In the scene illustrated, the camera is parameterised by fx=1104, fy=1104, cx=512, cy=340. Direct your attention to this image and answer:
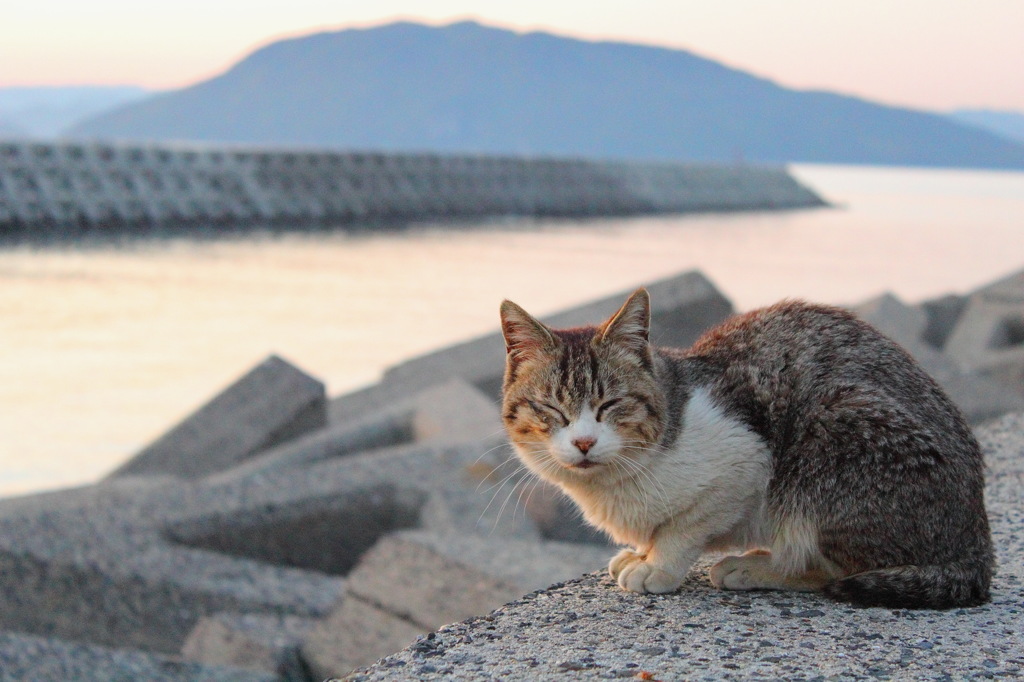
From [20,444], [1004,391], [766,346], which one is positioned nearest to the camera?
[766,346]

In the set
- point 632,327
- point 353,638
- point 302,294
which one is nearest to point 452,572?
point 353,638

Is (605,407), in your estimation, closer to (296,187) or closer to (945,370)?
(945,370)

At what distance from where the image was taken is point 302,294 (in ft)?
41.3

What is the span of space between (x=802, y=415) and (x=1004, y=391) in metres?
4.39

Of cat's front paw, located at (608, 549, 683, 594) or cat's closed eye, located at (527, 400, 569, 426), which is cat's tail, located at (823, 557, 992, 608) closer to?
cat's front paw, located at (608, 549, 683, 594)

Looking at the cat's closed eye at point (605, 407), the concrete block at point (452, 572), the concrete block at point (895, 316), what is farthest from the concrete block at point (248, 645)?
the concrete block at point (895, 316)

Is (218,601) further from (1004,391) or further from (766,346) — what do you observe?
(1004,391)

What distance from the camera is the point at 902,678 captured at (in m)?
2.12

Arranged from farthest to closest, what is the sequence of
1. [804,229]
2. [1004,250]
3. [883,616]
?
[804,229] → [1004,250] → [883,616]

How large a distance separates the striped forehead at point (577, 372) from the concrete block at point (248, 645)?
1717 mm

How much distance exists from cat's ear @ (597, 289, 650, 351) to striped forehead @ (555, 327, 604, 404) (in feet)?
0.18

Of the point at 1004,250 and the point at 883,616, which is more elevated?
the point at 883,616

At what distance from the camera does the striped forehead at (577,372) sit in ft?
8.55

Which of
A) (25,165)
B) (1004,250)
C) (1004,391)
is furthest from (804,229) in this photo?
(1004,391)
